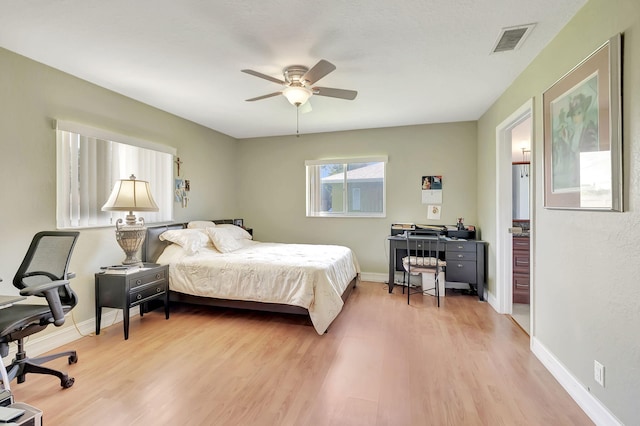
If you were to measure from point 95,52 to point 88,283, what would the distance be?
2136 millimetres

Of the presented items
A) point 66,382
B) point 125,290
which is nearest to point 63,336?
point 125,290

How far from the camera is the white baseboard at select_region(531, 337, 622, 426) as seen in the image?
1577 mm

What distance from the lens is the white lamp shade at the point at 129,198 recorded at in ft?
9.25

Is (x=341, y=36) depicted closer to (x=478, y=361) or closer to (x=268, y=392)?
(x=268, y=392)

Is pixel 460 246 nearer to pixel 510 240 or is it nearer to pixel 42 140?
pixel 510 240

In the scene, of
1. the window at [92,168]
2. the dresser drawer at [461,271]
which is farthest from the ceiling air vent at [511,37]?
the window at [92,168]

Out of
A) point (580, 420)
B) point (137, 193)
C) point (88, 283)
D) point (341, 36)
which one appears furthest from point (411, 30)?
point (88, 283)

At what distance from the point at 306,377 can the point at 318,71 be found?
228 centimetres

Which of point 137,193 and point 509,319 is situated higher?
point 137,193

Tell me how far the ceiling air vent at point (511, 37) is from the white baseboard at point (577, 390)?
7.69 ft

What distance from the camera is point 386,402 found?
1.82 m

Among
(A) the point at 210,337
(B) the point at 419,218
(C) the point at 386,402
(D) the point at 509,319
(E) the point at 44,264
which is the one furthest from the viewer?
(B) the point at 419,218

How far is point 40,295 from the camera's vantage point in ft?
6.29

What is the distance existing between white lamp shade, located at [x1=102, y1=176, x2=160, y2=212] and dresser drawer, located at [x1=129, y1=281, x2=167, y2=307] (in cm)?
79
